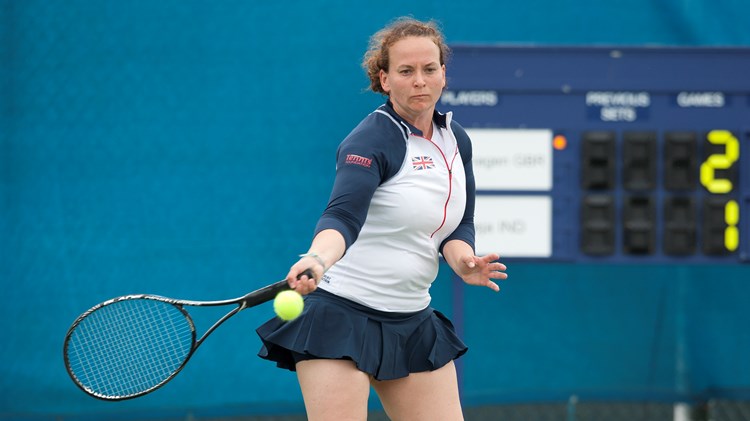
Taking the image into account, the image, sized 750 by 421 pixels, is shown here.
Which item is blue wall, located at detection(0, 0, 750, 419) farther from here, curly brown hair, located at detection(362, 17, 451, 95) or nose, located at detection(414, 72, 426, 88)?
nose, located at detection(414, 72, 426, 88)

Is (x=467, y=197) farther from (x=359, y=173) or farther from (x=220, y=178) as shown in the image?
(x=220, y=178)

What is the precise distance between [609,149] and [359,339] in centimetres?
239

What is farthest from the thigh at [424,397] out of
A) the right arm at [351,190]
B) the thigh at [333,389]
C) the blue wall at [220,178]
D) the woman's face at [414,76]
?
the blue wall at [220,178]

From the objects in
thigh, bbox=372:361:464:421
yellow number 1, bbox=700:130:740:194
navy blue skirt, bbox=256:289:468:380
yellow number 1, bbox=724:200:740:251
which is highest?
yellow number 1, bbox=700:130:740:194

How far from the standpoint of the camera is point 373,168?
2832 millimetres

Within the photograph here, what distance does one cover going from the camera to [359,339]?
2.93 metres

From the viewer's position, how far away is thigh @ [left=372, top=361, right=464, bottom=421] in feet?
10.00

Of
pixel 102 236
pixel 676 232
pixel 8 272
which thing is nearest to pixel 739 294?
pixel 676 232

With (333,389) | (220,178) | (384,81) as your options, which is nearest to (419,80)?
(384,81)

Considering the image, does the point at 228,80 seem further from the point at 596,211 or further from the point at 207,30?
the point at 596,211

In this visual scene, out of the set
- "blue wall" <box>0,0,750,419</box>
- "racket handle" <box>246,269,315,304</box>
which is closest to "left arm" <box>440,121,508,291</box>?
"racket handle" <box>246,269,315,304</box>

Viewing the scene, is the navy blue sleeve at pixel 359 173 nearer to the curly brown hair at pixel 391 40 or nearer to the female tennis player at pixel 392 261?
the female tennis player at pixel 392 261

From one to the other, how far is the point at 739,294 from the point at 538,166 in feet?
5.20

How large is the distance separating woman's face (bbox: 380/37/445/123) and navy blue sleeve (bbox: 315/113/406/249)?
104mm
